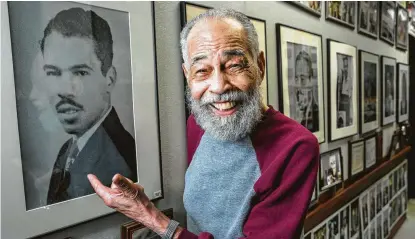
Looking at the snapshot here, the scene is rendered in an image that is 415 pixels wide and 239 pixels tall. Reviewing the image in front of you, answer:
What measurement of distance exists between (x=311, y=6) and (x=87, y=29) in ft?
4.92

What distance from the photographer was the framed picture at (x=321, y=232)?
207cm

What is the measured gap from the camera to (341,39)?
243 centimetres

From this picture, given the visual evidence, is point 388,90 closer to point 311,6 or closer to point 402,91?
point 402,91

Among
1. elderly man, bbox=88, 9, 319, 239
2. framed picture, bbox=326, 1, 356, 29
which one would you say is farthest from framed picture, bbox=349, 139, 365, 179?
elderly man, bbox=88, 9, 319, 239

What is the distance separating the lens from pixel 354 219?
2.64m

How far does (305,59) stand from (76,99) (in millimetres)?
1415

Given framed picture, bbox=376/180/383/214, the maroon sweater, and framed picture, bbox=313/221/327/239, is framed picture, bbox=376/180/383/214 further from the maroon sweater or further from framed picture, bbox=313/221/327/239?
the maroon sweater

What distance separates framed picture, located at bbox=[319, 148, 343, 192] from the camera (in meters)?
2.18

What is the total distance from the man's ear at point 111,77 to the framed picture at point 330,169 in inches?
60.2

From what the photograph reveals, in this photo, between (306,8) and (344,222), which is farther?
(344,222)

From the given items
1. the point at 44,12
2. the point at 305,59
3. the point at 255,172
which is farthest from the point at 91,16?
the point at 305,59

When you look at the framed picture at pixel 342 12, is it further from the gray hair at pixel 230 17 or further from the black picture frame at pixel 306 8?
the gray hair at pixel 230 17

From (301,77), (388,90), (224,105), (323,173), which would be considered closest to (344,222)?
(323,173)

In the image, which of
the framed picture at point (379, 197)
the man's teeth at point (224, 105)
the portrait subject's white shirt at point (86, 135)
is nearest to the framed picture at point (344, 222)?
the framed picture at point (379, 197)
